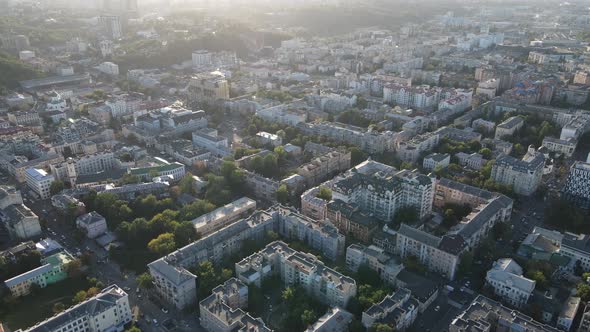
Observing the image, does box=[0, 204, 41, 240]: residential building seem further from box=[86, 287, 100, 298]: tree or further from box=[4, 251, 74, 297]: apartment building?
box=[86, 287, 100, 298]: tree

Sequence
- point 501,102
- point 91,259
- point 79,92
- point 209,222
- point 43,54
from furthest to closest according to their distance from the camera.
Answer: point 43,54 → point 79,92 → point 501,102 → point 209,222 → point 91,259

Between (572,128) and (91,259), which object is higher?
(572,128)

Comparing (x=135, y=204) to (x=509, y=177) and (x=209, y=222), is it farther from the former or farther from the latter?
(x=509, y=177)

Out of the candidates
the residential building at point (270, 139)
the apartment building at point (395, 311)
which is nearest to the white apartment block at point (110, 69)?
the residential building at point (270, 139)

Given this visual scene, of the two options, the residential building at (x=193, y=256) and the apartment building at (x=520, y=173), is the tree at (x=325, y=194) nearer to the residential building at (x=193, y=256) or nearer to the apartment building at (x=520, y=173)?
the residential building at (x=193, y=256)

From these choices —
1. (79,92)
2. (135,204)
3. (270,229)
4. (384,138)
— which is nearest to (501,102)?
(384,138)
